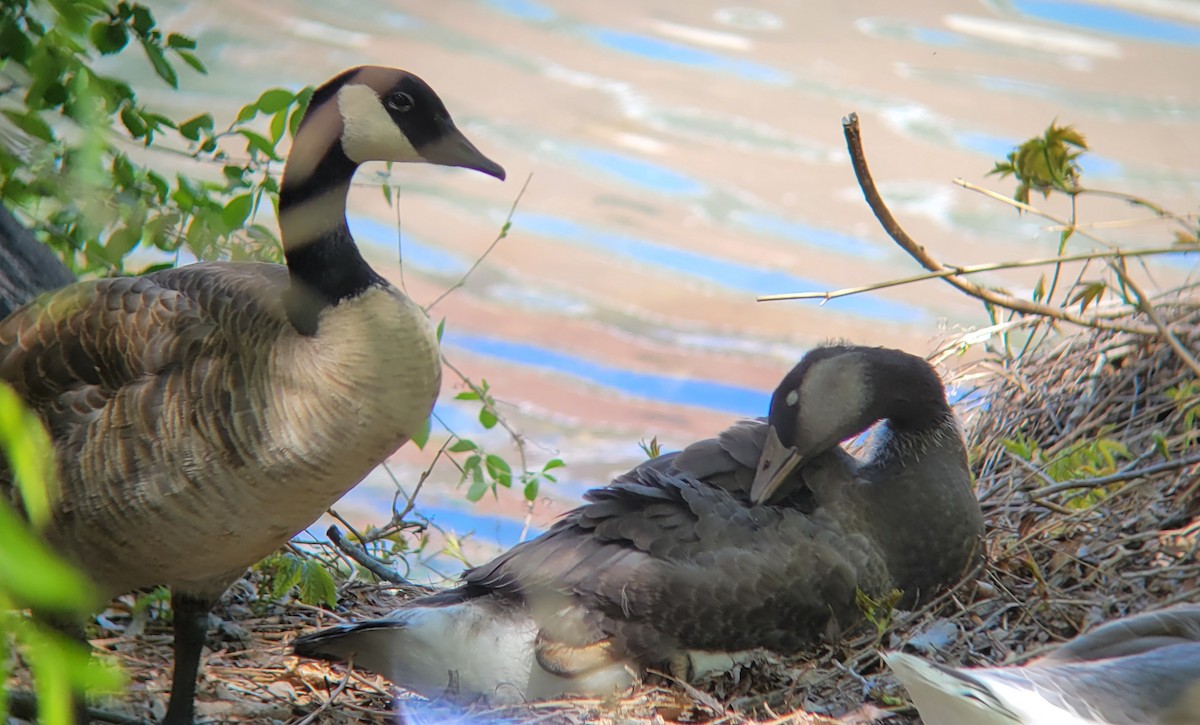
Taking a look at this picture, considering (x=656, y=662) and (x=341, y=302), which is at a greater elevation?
(x=341, y=302)

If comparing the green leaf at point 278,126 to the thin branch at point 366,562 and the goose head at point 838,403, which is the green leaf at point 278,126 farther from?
the goose head at point 838,403

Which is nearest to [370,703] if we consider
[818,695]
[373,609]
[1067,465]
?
[373,609]

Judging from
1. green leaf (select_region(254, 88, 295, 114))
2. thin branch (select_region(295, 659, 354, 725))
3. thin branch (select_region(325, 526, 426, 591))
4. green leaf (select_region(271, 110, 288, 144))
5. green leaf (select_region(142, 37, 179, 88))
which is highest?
green leaf (select_region(142, 37, 179, 88))

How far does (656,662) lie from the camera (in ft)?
8.18

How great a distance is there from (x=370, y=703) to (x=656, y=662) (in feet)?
2.16

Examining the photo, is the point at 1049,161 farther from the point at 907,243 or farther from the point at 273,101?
the point at 273,101

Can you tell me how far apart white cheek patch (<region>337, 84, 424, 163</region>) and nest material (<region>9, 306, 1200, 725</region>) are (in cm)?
114

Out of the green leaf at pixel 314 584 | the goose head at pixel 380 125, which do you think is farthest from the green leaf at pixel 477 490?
the goose head at pixel 380 125

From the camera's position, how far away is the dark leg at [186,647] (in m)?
2.45

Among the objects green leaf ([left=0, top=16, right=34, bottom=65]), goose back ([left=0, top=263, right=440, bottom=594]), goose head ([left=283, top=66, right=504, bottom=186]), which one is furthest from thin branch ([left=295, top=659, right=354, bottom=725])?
green leaf ([left=0, top=16, right=34, bottom=65])

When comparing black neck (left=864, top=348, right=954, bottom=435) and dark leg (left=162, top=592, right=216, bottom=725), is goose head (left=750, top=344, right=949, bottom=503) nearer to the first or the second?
black neck (left=864, top=348, right=954, bottom=435)

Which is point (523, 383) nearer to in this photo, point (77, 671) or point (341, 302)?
point (341, 302)

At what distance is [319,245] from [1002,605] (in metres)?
1.69

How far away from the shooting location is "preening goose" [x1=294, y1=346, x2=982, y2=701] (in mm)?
2480
